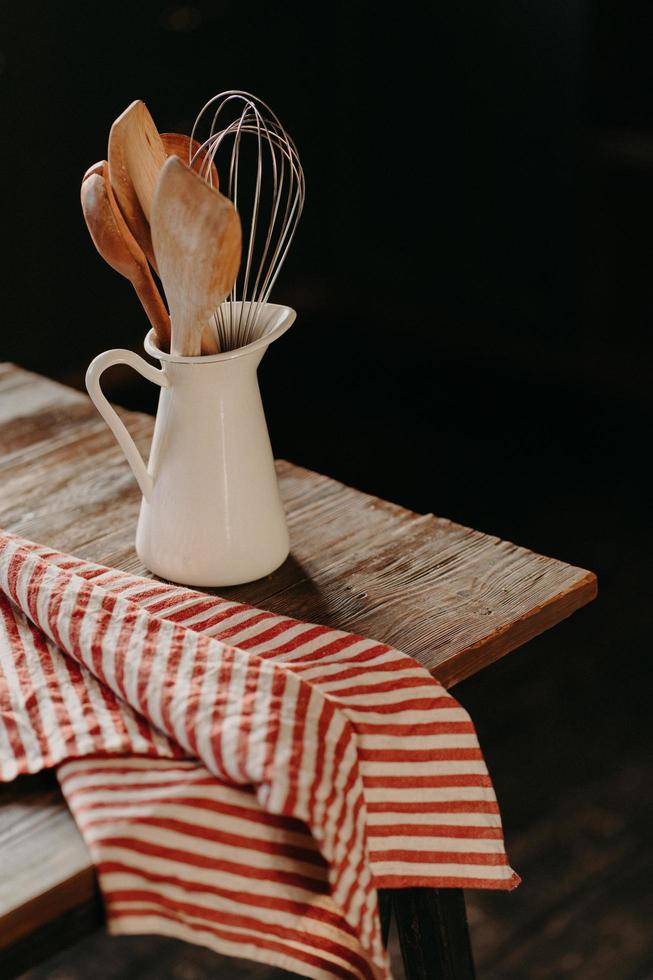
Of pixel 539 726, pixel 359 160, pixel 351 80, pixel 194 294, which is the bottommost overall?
pixel 539 726

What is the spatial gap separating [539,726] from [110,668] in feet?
3.82

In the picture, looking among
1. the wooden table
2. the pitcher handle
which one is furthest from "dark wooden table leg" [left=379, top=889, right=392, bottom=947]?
the pitcher handle

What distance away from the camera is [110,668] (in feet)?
2.08

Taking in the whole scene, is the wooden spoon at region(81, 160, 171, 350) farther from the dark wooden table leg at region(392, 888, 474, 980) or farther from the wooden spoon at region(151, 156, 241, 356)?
the dark wooden table leg at region(392, 888, 474, 980)

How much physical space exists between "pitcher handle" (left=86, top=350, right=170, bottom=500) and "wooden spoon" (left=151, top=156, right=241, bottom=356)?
0.05m

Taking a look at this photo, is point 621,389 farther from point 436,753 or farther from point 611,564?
point 436,753

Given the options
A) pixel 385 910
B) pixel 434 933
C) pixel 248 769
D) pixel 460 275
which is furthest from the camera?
pixel 460 275

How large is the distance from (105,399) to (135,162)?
151 mm

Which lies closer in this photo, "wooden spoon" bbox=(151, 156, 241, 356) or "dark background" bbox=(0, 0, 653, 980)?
"wooden spoon" bbox=(151, 156, 241, 356)

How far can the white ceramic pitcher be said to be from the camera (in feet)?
2.45

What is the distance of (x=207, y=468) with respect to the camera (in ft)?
2.48

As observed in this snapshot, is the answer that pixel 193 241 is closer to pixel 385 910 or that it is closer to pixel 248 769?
pixel 248 769

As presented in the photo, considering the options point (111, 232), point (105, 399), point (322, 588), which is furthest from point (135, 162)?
point (322, 588)

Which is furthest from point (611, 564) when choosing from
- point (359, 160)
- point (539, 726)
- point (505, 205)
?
point (359, 160)
